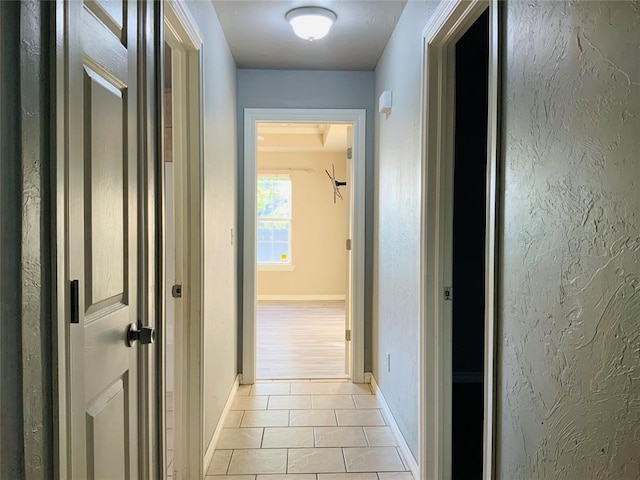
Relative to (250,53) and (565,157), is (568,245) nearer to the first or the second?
(565,157)

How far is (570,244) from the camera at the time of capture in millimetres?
969

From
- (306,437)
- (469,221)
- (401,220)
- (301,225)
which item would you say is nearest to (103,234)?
(401,220)

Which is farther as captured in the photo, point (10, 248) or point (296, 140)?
point (296, 140)

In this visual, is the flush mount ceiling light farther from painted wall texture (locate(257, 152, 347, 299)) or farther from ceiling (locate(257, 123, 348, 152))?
painted wall texture (locate(257, 152, 347, 299))

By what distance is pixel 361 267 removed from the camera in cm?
366

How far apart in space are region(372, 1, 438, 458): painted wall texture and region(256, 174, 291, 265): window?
405 centimetres

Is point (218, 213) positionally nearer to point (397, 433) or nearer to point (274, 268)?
point (397, 433)

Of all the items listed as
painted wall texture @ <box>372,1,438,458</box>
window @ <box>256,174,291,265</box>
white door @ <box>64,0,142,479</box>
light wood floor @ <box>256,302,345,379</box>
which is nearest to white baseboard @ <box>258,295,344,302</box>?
light wood floor @ <box>256,302,345,379</box>

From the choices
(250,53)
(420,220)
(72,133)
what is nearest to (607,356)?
(72,133)

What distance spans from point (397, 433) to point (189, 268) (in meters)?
1.50

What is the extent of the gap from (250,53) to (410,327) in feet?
6.96

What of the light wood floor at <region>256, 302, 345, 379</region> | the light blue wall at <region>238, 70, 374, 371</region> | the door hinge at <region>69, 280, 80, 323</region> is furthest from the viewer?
the light wood floor at <region>256, 302, 345, 379</region>

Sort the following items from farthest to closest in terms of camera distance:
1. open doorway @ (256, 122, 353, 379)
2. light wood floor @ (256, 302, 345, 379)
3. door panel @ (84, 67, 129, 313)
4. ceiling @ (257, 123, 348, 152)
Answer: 1. open doorway @ (256, 122, 353, 379)
2. ceiling @ (257, 123, 348, 152)
3. light wood floor @ (256, 302, 345, 379)
4. door panel @ (84, 67, 129, 313)

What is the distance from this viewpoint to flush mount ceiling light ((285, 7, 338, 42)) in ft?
8.20
